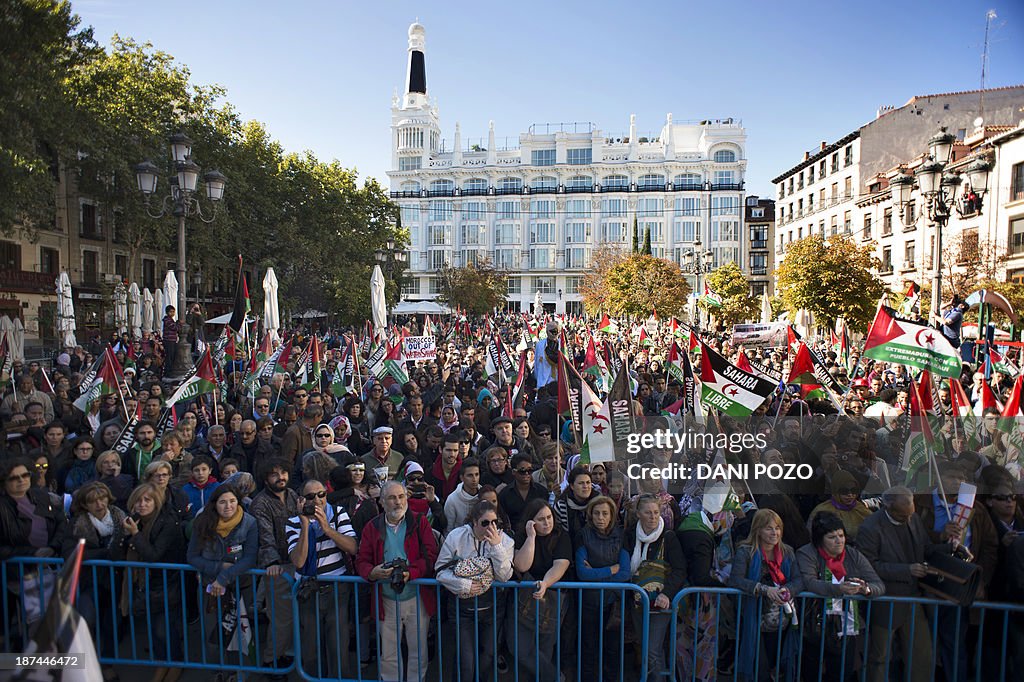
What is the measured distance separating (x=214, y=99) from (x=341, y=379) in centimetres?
2485

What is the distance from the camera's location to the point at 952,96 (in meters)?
40.6

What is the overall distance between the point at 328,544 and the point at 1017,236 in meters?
32.3

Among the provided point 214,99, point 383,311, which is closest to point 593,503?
point 383,311

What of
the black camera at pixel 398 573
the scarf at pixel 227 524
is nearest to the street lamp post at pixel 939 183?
the black camera at pixel 398 573

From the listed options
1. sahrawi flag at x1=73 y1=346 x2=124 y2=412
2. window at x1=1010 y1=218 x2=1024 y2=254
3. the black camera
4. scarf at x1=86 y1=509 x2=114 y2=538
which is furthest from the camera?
window at x1=1010 y1=218 x2=1024 y2=254

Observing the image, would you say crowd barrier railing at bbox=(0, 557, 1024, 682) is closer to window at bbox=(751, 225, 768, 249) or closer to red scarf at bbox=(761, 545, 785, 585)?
red scarf at bbox=(761, 545, 785, 585)

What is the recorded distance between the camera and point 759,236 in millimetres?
71812

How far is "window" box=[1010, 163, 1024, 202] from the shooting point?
27359mm

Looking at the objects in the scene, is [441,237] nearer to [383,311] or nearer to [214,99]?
[214,99]

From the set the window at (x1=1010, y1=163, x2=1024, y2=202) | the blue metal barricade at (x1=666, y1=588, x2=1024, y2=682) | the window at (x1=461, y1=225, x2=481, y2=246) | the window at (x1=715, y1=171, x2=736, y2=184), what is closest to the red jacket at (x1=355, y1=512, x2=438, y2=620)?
the blue metal barricade at (x1=666, y1=588, x2=1024, y2=682)

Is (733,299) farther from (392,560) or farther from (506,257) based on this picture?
(506,257)

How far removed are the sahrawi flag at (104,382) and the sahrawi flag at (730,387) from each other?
7.04 meters

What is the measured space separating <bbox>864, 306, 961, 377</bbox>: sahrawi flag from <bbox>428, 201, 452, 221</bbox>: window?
81.1 meters

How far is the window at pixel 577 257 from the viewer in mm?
82812
